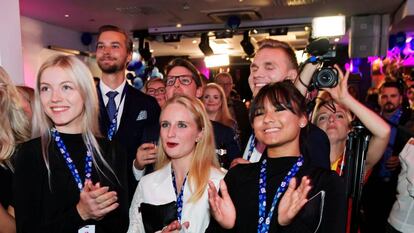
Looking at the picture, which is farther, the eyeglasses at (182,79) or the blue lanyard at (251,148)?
the eyeglasses at (182,79)

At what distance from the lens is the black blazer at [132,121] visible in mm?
2457

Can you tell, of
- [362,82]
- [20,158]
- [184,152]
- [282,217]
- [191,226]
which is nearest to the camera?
[282,217]

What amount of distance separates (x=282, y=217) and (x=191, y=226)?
55 cm

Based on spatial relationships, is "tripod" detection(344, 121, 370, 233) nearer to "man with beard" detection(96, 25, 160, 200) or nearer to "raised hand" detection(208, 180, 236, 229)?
"raised hand" detection(208, 180, 236, 229)

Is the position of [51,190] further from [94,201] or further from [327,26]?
[327,26]

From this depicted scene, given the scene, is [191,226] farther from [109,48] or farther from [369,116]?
[109,48]

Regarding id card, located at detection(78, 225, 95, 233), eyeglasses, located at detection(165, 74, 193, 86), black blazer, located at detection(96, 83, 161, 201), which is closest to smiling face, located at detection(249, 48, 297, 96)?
eyeglasses, located at detection(165, 74, 193, 86)

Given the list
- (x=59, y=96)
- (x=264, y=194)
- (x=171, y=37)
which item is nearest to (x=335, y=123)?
(x=264, y=194)

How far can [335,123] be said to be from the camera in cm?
247

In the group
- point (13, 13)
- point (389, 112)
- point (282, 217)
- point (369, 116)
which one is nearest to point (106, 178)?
point (282, 217)

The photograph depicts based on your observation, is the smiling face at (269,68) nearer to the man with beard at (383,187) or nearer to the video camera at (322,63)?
the video camera at (322,63)

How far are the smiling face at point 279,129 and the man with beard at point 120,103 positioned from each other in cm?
107

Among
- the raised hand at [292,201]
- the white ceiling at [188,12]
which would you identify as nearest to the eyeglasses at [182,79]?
the raised hand at [292,201]

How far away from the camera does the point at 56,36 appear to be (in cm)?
880
